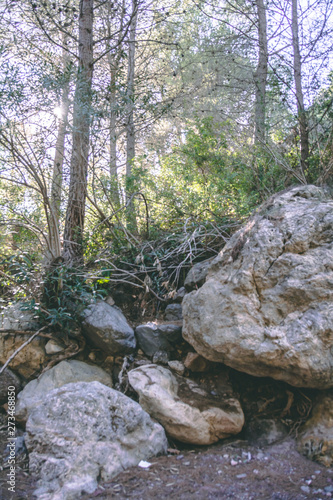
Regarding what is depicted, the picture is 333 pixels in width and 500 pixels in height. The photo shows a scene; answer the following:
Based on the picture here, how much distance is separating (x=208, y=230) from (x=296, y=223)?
1.67 metres

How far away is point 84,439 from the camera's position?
2623mm

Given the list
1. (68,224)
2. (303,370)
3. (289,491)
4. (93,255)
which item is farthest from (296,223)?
(68,224)

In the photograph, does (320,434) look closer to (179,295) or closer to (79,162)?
(179,295)

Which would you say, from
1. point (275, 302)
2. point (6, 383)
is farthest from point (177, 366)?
point (6, 383)

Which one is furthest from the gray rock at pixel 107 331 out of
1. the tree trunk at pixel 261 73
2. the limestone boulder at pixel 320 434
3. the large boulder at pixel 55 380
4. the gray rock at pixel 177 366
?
the tree trunk at pixel 261 73

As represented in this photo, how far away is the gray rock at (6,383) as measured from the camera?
3855mm

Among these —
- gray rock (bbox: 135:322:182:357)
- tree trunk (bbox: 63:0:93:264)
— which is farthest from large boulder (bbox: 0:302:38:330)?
gray rock (bbox: 135:322:182:357)

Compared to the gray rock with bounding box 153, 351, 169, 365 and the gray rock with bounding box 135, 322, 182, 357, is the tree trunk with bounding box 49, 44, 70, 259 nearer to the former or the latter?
the gray rock with bounding box 135, 322, 182, 357

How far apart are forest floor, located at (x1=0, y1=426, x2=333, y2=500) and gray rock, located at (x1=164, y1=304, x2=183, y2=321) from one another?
1663mm

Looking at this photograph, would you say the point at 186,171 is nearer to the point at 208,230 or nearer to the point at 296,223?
the point at 208,230

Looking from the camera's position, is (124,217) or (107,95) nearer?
(107,95)

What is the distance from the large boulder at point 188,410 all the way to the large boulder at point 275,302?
0.41 meters

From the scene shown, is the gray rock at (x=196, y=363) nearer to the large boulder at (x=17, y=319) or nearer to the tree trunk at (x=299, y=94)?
the large boulder at (x=17, y=319)

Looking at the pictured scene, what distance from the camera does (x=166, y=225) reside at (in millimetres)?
5508
